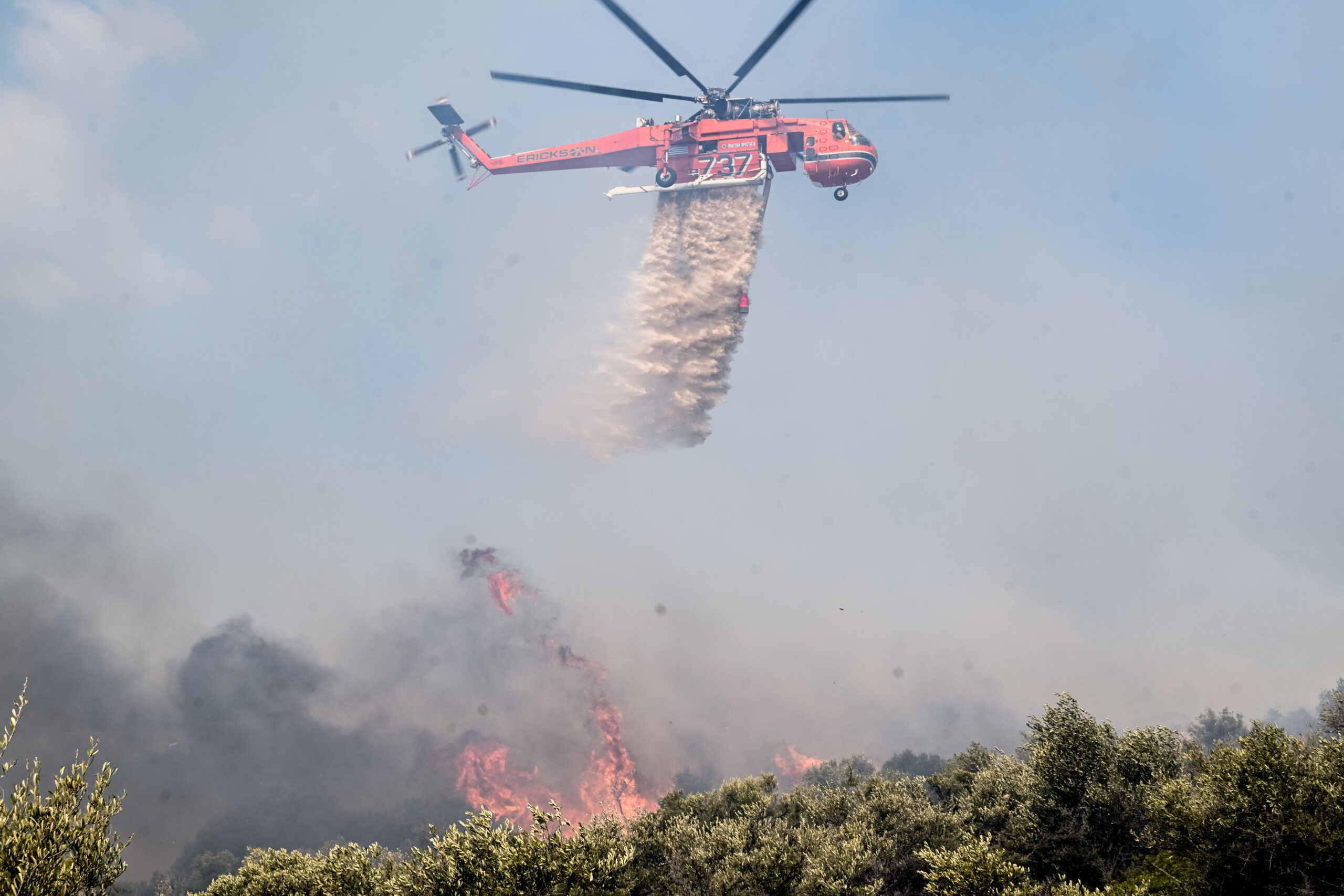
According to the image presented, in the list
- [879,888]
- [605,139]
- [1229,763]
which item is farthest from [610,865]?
[605,139]

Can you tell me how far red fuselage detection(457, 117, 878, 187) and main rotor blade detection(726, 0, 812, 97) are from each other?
1928 centimetres

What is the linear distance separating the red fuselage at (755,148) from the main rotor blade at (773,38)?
19.3m

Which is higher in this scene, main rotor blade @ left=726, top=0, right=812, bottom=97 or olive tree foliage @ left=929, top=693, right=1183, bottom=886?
main rotor blade @ left=726, top=0, right=812, bottom=97

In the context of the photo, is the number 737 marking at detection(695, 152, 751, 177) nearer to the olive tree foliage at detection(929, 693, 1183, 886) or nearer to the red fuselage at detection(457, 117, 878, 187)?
the red fuselage at detection(457, 117, 878, 187)

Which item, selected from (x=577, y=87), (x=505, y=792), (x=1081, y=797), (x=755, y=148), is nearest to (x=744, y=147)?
(x=755, y=148)

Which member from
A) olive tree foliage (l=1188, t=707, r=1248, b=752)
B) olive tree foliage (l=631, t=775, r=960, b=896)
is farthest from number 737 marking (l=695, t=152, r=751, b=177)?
olive tree foliage (l=1188, t=707, r=1248, b=752)

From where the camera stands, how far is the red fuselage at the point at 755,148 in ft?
227

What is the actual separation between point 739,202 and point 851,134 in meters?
14.8

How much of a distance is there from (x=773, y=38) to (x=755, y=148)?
27093 millimetres

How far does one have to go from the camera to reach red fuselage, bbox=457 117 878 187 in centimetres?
6906

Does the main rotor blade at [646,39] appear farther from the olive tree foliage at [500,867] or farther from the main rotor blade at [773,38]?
the olive tree foliage at [500,867]

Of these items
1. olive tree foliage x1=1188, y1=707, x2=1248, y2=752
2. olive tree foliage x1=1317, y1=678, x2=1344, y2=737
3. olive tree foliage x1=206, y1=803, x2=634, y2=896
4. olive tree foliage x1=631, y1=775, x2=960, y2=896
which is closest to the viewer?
olive tree foliage x1=206, y1=803, x2=634, y2=896

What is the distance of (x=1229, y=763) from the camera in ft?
94.9

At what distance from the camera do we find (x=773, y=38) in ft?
139
